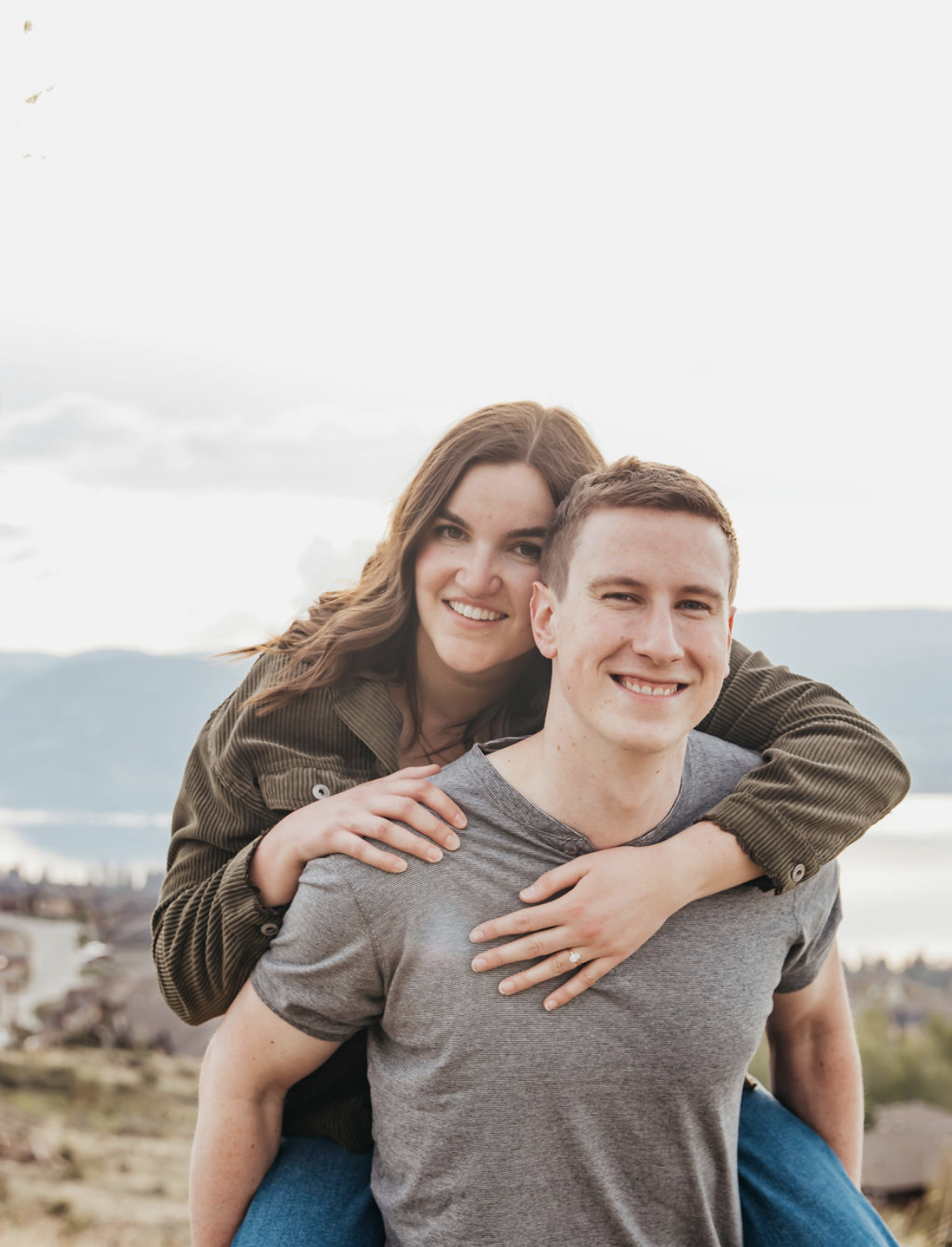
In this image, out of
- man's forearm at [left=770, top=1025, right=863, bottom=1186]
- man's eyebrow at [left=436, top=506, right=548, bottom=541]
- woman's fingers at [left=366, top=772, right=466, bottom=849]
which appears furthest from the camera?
man's forearm at [left=770, top=1025, right=863, bottom=1186]

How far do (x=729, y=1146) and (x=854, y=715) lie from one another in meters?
0.92

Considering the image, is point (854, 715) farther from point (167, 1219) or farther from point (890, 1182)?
point (890, 1182)

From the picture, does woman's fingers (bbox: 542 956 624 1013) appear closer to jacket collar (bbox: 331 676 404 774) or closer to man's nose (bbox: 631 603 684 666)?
man's nose (bbox: 631 603 684 666)

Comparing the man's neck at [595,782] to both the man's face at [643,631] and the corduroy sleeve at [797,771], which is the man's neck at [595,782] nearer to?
the man's face at [643,631]

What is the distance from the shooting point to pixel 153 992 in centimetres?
1437

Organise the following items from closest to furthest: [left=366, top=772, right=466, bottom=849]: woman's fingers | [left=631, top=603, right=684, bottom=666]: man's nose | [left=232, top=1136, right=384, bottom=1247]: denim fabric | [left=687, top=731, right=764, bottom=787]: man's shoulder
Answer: [left=631, top=603, right=684, bottom=666]: man's nose
[left=366, top=772, right=466, bottom=849]: woman's fingers
[left=232, top=1136, right=384, bottom=1247]: denim fabric
[left=687, top=731, right=764, bottom=787]: man's shoulder

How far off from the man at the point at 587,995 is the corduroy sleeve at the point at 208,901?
73mm

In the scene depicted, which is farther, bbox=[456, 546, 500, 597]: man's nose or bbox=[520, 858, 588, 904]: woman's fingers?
bbox=[456, 546, 500, 597]: man's nose

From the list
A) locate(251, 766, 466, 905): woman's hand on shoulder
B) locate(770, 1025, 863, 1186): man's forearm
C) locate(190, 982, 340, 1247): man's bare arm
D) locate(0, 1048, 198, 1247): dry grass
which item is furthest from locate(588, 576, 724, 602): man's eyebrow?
locate(0, 1048, 198, 1247): dry grass

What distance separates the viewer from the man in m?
2.08

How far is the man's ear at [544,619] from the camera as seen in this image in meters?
2.23

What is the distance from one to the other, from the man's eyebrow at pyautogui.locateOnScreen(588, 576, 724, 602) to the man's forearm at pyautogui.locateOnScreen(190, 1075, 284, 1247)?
1211 millimetres

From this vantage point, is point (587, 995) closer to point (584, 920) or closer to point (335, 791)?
point (584, 920)

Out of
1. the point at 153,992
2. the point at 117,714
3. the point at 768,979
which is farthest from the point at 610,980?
the point at 117,714
